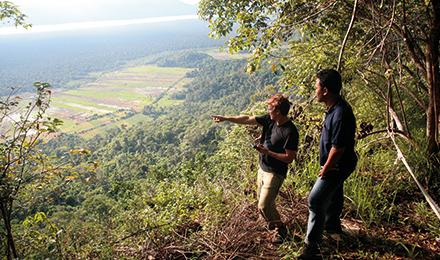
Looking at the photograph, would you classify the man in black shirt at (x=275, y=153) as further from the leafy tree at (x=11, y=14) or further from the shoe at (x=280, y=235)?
the leafy tree at (x=11, y=14)

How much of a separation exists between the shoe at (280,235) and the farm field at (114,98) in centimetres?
→ 6746

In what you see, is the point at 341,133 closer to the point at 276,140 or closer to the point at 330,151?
the point at 330,151

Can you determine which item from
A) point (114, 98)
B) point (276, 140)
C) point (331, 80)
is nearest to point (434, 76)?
point (331, 80)

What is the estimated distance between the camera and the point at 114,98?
10469 cm

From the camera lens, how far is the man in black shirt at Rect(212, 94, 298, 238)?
201cm

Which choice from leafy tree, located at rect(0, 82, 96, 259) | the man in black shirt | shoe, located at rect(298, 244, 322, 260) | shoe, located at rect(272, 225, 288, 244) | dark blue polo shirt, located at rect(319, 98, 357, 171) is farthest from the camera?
leafy tree, located at rect(0, 82, 96, 259)

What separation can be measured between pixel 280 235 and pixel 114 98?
376ft

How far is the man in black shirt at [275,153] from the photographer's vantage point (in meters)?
2.01

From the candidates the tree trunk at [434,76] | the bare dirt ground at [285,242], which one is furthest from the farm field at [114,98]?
the tree trunk at [434,76]

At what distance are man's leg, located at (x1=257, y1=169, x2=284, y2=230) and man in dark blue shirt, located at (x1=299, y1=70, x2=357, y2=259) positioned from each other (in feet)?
1.14

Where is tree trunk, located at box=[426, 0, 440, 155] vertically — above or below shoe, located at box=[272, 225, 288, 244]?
above

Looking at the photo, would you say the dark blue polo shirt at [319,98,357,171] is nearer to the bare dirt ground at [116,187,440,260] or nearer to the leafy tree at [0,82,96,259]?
the bare dirt ground at [116,187,440,260]

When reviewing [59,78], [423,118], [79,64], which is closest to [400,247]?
[423,118]

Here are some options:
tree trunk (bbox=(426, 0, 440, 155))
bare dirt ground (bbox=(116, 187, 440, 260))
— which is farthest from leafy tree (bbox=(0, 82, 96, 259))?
tree trunk (bbox=(426, 0, 440, 155))
